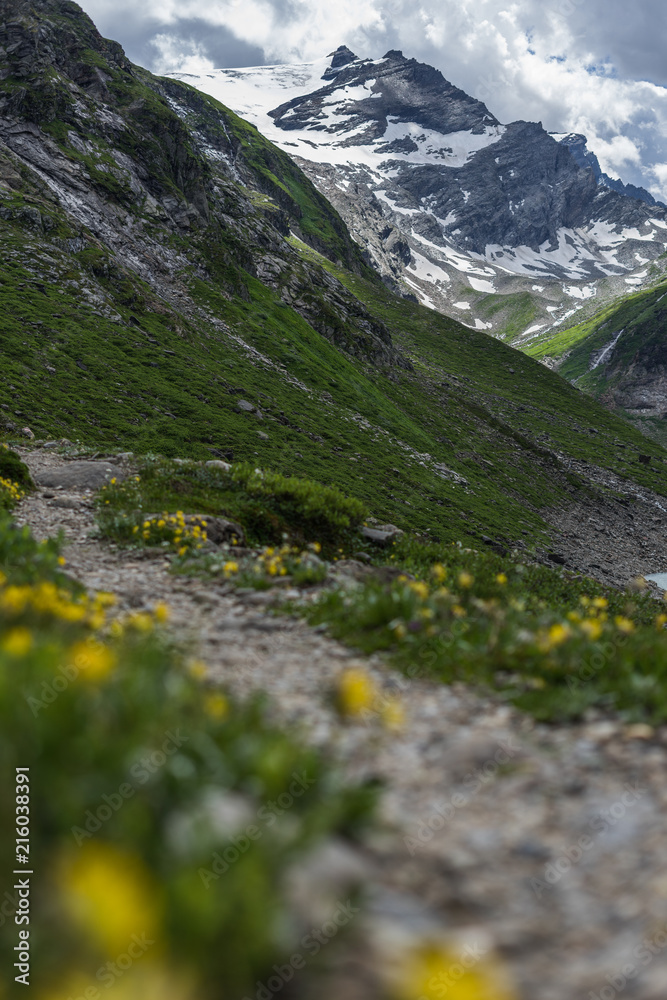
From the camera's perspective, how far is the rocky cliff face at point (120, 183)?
59875 mm

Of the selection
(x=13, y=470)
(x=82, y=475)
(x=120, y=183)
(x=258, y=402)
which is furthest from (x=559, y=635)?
(x=120, y=183)

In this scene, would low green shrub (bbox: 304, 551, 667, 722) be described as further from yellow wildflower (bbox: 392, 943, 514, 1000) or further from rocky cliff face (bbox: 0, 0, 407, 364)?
rocky cliff face (bbox: 0, 0, 407, 364)

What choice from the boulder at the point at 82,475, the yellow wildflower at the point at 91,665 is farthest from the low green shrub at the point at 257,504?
the yellow wildflower at the point at 91,665

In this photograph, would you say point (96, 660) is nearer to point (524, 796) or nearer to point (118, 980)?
point (118, 980)

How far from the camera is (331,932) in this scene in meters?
2.54

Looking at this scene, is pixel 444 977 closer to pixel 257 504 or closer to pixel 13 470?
pixel 257 504

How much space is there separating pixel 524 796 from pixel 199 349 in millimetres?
59685

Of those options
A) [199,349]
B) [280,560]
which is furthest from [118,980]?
[199,349]
